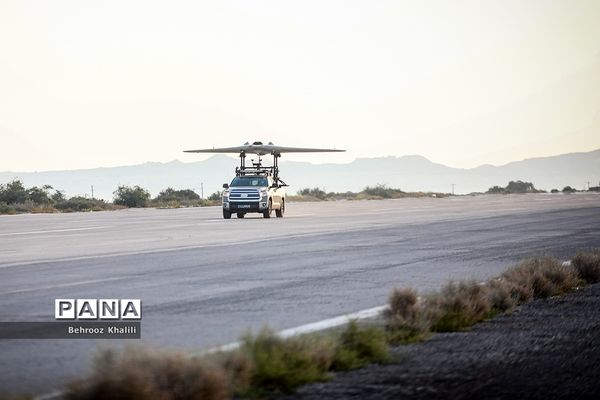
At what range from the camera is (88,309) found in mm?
13797

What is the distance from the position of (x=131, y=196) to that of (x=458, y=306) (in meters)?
70.7

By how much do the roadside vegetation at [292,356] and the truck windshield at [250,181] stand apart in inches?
1287

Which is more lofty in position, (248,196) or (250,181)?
(250,181)

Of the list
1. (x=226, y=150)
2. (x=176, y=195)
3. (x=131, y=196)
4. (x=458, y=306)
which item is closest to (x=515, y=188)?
(x=176, y=195)

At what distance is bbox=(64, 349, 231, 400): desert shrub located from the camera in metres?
6.81

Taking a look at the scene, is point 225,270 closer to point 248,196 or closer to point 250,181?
point 248,196

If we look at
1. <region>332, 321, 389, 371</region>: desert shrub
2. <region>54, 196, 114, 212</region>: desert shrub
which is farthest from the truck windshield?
<region>332, 321, 389, 371</region>: desert shrub

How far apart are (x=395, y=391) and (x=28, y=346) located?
4114 mm

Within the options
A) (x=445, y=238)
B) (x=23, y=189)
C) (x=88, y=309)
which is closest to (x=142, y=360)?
(x=88, y=309)

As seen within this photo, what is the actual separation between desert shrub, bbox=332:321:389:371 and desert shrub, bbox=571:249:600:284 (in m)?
8.08

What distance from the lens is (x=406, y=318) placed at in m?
11.6

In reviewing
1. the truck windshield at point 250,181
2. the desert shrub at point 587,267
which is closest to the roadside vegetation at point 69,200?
the truck windshield at point 250,181

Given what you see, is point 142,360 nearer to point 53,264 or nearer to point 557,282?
point 557,282

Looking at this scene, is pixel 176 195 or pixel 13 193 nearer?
pixel 13 193
